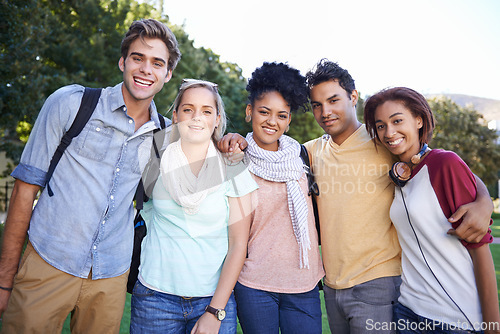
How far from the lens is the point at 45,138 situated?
244 cm

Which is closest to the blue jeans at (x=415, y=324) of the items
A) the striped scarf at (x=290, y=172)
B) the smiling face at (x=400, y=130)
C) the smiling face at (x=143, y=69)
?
the striped scarf at (x=290, y=172)

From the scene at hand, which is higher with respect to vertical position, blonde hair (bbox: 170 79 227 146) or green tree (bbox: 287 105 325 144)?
green tree (bbox: 287 105 325 144)

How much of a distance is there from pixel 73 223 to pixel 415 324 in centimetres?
226

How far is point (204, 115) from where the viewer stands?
103 inches

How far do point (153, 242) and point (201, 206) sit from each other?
0.39 metres

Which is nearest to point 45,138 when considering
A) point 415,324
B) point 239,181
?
point 239,181

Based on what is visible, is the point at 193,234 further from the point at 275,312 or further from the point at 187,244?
the point at 275,312

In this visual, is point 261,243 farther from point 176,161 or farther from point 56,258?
point 56,258

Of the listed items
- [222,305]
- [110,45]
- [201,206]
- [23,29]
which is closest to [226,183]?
[201,206]

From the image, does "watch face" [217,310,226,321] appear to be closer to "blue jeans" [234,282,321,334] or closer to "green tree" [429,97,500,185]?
"blue jeans" [234,282,321,334]

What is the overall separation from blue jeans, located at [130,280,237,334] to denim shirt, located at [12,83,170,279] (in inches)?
14.8

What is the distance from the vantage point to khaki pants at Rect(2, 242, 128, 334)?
7.76 ft

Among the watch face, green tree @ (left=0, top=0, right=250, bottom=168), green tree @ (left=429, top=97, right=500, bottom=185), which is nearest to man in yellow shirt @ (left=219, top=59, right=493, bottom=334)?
the watch face

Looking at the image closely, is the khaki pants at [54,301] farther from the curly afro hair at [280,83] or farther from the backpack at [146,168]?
the curly afro hair at [280,83]
